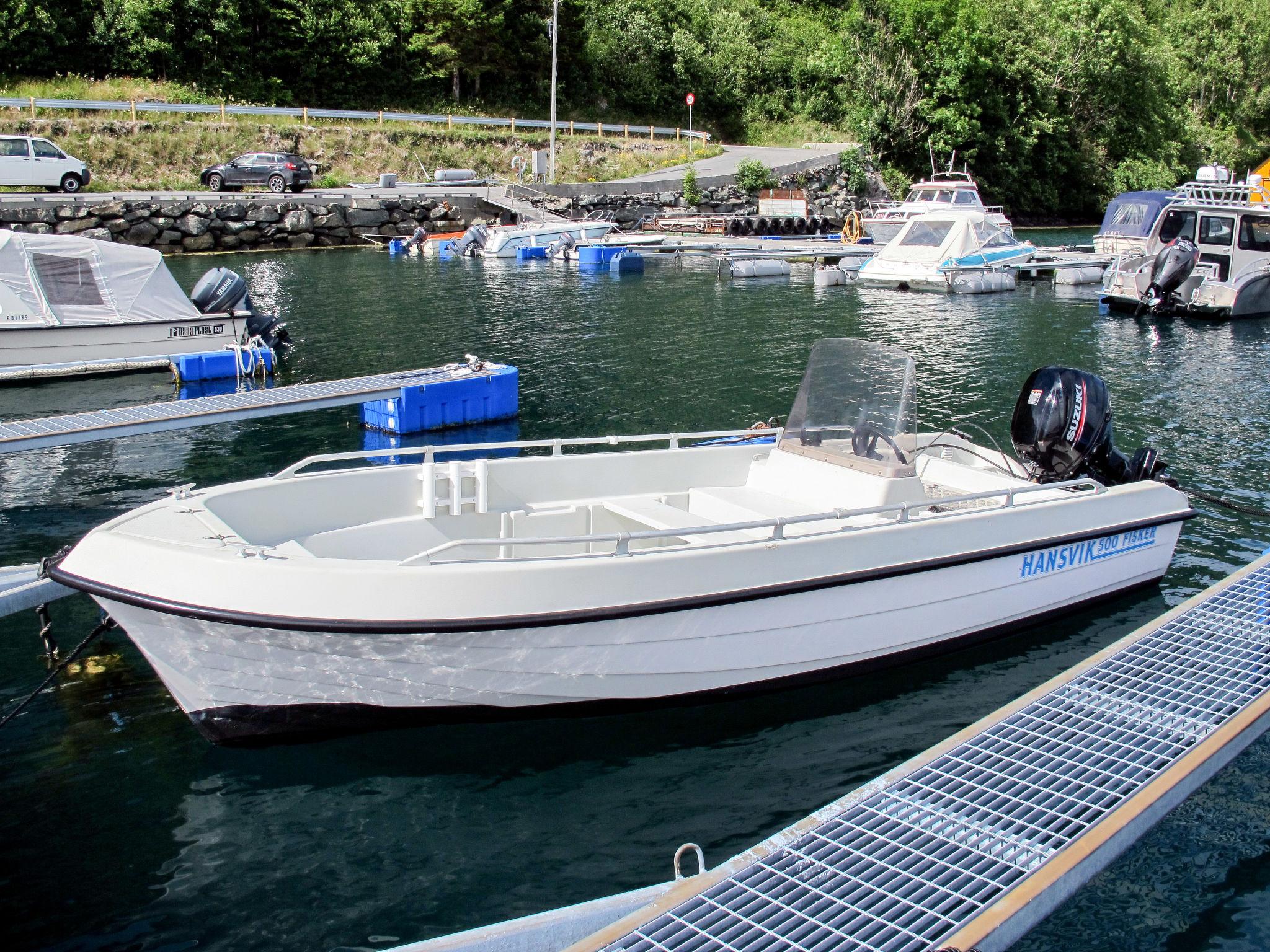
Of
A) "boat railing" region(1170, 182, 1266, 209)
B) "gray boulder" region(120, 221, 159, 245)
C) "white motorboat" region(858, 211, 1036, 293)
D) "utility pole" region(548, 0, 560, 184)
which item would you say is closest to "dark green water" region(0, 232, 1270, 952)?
"boat railing" region(1170, 182, 1266, 209)

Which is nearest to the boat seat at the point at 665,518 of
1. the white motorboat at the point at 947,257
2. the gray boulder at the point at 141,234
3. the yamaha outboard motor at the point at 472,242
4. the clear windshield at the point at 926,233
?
the white motorboat at the point at 947,257

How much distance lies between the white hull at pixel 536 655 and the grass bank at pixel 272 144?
39.5m

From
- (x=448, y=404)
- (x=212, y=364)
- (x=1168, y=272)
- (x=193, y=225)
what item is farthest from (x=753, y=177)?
(x=448, y=404)

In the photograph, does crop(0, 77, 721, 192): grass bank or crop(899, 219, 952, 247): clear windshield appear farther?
crop(0, 77, 721, 192): grass bank

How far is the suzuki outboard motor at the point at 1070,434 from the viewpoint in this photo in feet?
29.5

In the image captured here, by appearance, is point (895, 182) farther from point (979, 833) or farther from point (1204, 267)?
point (979, 833)

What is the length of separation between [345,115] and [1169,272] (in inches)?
1448

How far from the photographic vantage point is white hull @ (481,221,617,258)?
3684cm

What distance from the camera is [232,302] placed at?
1891cm

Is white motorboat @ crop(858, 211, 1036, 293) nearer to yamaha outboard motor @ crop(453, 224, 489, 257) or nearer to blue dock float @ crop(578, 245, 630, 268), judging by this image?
blue dock float @ crop(578, 245, 630, 268)

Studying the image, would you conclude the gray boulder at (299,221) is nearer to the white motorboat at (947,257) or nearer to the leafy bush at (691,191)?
the leafy bush at (691,191)

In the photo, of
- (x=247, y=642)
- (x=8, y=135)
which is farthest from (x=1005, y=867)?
(x=8, y=135)

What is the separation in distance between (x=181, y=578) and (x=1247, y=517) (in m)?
10.2

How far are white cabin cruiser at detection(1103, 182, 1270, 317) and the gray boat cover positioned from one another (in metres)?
20.6
